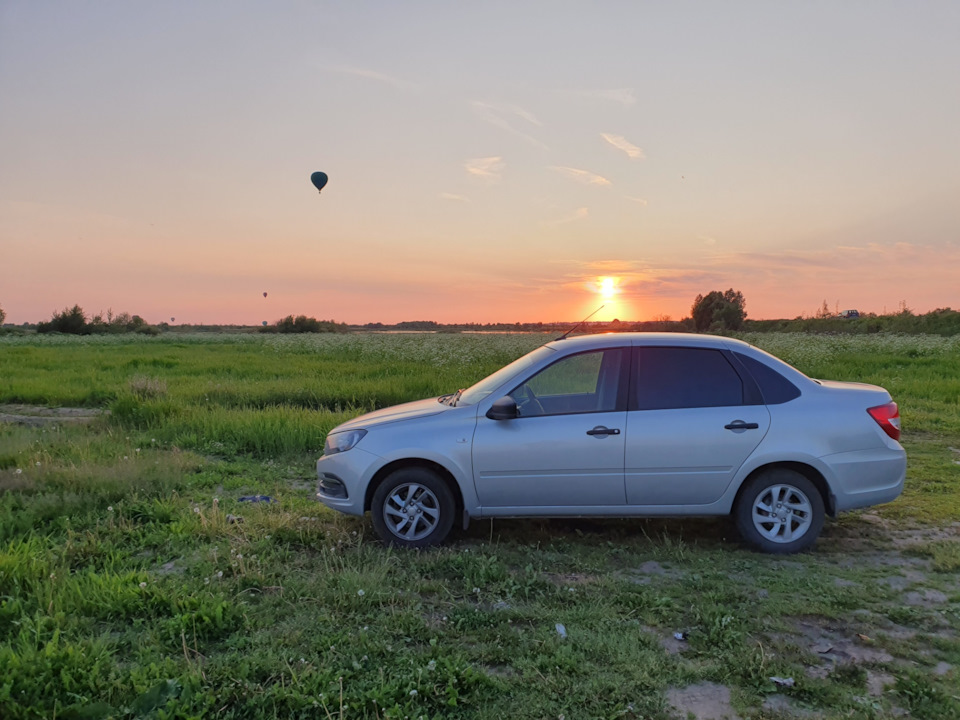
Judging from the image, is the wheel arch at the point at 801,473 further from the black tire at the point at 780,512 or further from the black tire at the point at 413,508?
the black tire at the point at 413,508

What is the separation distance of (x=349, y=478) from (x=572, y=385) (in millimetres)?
2098

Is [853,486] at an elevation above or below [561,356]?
below

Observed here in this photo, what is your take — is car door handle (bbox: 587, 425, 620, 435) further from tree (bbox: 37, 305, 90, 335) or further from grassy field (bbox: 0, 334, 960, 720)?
tree (bbox: 37, 305, 90, 335)

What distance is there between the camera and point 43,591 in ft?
13.6

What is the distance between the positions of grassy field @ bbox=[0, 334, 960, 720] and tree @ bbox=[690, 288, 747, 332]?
5598 cm

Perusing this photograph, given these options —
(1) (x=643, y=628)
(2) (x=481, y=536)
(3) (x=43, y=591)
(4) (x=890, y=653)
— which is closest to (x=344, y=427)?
(2) (x=481, y=536)

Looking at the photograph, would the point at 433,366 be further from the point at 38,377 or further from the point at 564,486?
the point at 564,486

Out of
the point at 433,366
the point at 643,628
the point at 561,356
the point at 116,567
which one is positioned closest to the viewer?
the point at 643,628

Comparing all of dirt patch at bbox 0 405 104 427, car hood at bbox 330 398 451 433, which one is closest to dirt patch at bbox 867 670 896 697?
car hood at bbox 330 398 451 433

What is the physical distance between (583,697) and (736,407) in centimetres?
297

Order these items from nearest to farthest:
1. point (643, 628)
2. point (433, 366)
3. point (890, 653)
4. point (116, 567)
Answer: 1. point (890, 653)
2. point (643, 628)
3. point (116, 567)
4. point (433, 366)

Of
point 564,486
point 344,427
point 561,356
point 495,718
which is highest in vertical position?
point 561,356

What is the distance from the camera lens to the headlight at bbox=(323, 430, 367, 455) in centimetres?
548

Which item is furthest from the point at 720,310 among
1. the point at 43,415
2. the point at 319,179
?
the point at 43,415
